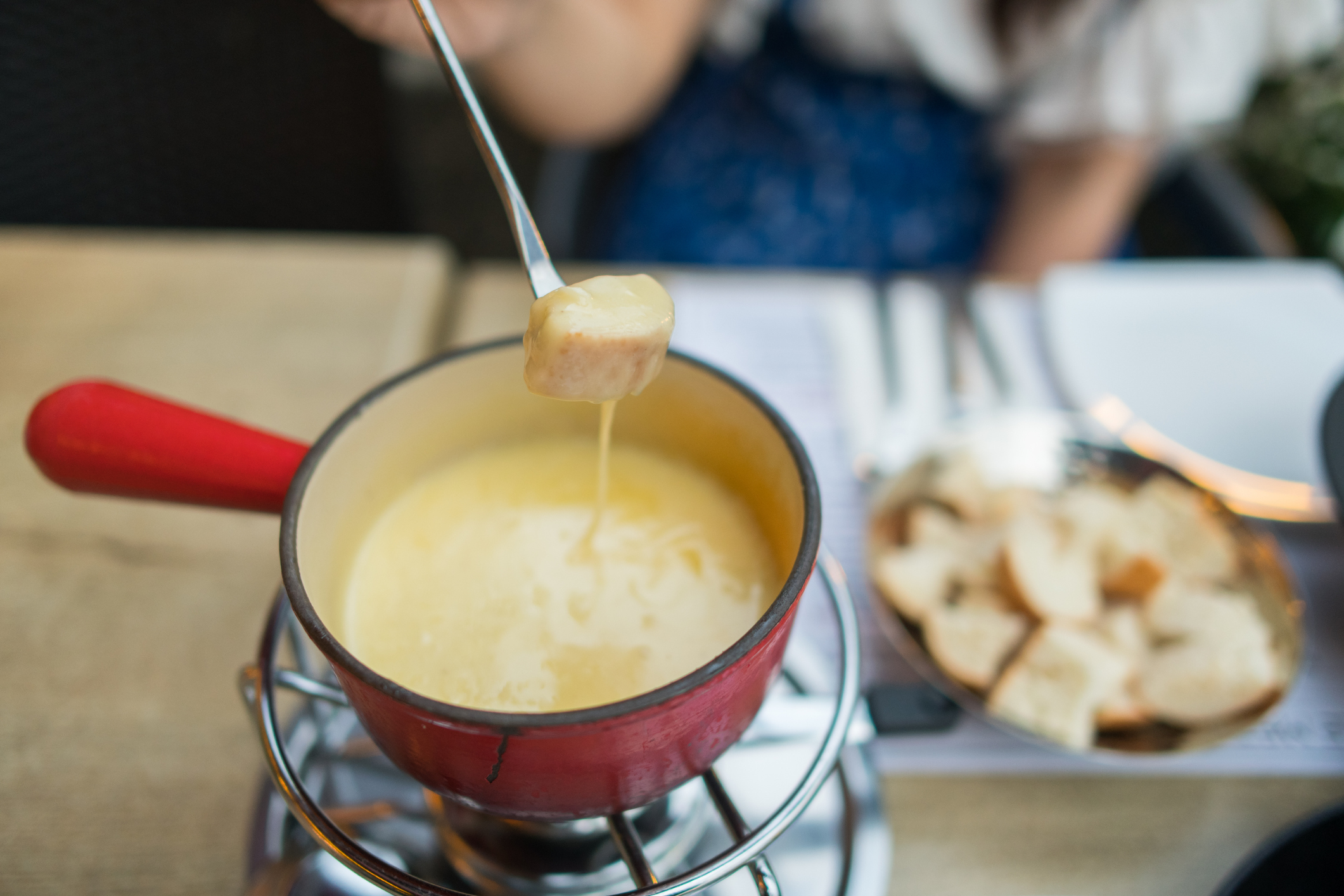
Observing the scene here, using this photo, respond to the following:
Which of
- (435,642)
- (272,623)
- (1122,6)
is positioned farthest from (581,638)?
(1122,6)

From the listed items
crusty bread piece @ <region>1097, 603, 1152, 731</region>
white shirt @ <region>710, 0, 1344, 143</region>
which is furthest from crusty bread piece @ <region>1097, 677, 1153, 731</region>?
white shirt @ <region>710, 0, 1344, 143</region>

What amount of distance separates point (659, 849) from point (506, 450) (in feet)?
0.85

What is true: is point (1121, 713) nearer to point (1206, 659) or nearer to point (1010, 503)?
point (1206, 659)

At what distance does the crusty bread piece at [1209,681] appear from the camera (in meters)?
0.56

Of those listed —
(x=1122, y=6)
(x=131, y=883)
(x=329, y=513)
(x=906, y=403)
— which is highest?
(x=1122, y=6)

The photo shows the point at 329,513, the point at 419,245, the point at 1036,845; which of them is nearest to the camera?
the point at 329,513

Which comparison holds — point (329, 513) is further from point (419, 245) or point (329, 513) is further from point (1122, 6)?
point (1122, 6)

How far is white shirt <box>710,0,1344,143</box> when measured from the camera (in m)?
1.09

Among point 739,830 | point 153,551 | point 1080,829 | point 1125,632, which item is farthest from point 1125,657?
point 153,551

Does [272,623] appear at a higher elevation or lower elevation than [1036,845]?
higher

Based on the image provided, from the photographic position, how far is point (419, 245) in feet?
3.11

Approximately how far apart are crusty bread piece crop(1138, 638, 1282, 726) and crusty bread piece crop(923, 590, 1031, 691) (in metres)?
0.09

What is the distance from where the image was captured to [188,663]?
1.96 ft

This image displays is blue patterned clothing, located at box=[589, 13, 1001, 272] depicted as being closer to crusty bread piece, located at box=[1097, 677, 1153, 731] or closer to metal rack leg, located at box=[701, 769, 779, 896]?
crusty bread piece, located at box=[1097, 677, 1153, 731]
